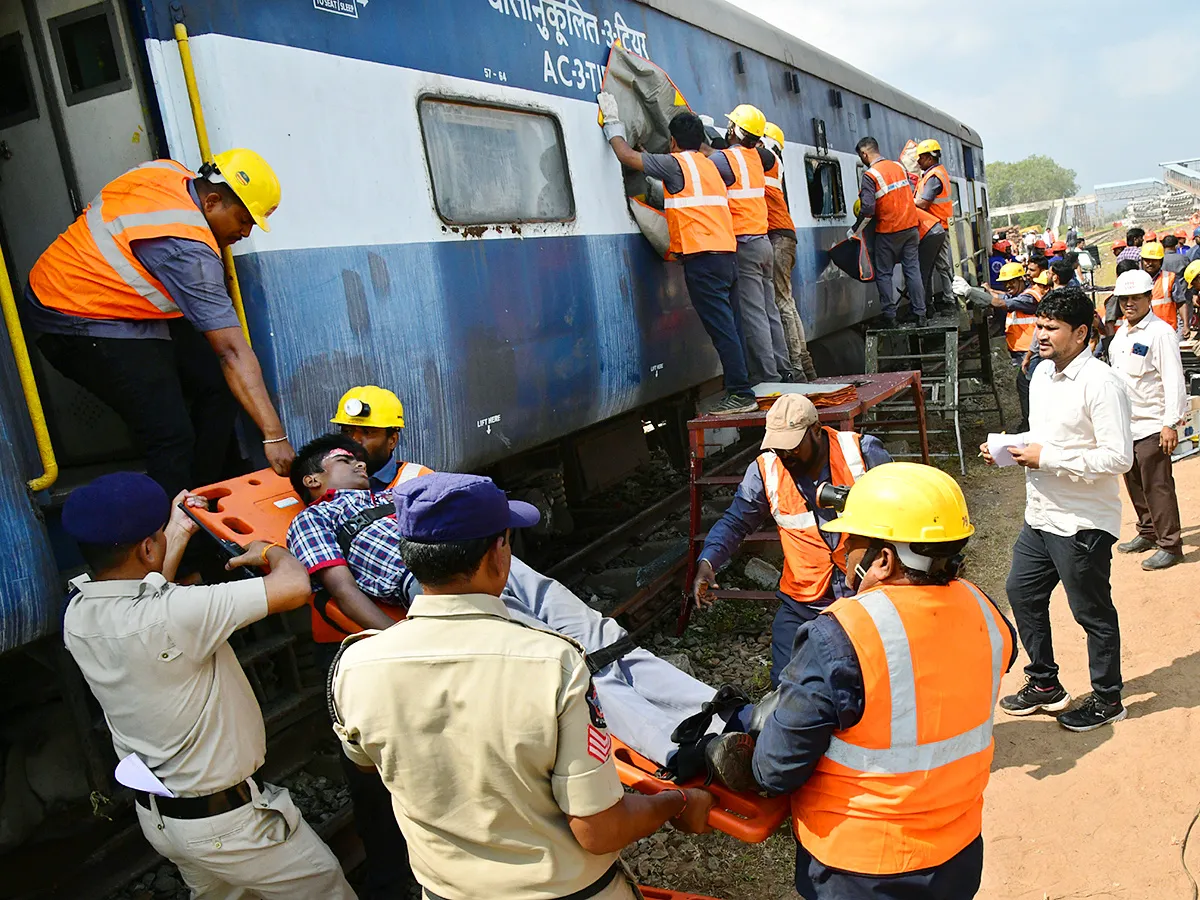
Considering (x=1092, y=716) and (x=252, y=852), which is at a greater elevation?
(x=252, y=852)

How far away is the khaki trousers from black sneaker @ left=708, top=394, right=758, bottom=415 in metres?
3.58

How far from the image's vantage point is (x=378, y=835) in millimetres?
3045

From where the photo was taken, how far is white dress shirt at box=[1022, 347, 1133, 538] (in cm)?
375

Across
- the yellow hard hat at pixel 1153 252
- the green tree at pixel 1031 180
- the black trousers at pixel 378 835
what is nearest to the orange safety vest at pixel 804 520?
the black trousers at pixel 378 835

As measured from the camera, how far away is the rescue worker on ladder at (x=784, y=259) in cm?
755

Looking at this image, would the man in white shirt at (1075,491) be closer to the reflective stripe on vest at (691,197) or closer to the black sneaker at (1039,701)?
the black sneaker at (1039,701)

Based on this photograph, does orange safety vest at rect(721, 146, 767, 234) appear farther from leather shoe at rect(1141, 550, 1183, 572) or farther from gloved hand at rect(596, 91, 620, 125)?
leather shoe at rect(1141, 550, 1183, 572)

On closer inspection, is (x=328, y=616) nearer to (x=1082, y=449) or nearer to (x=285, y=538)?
(x=285, y=538)

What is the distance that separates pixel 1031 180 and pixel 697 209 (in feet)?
360

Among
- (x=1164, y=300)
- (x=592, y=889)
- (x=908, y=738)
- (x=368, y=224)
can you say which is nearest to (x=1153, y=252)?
(x=1164, y=300)

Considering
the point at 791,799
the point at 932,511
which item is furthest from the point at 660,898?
the point at 932,511

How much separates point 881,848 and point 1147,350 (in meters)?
4.78

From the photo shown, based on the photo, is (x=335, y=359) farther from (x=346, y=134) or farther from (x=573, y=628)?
(x=573, y=628)

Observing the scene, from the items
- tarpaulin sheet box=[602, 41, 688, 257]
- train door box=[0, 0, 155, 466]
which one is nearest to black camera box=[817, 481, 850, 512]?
train door box=[0, 0, 155, 466]
